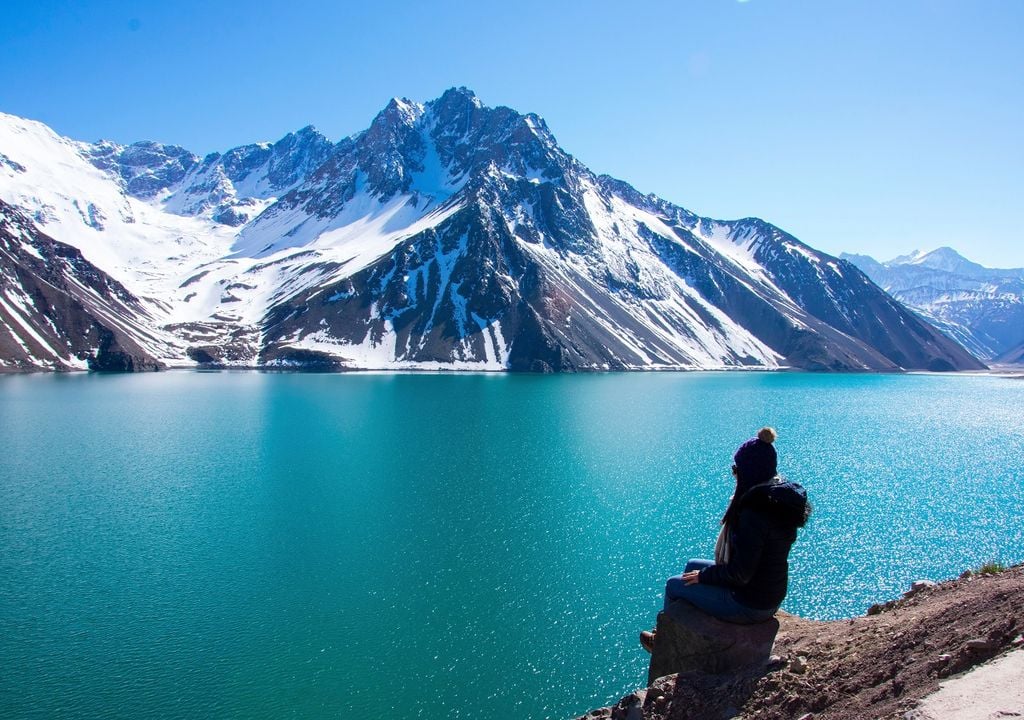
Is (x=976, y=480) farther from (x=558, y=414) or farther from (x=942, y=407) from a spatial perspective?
(x=942, y=407)

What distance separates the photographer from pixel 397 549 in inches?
1841

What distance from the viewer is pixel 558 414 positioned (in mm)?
127250

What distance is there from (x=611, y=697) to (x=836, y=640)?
60.2 ft

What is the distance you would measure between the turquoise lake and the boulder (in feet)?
56.7

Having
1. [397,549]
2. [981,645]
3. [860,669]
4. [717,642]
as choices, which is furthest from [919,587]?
[397,549]

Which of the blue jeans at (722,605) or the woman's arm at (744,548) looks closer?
the woman's arm at (744,548)

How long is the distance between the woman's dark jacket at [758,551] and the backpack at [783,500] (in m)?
0.02

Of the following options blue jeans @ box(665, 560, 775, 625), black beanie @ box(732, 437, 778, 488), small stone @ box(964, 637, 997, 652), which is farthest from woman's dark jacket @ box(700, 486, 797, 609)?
small stone @ box(964, 637, 997, 652)

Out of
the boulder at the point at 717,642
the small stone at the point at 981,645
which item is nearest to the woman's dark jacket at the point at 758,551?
the boulder at the point at 717,642

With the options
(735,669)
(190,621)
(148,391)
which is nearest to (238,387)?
(148,391)

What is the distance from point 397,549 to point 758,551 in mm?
39453

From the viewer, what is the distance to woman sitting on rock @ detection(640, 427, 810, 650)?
11453 mm

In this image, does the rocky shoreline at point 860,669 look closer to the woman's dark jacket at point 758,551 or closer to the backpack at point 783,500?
the woman's dark jacket at point 758,551

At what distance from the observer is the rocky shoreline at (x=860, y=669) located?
9938mm
